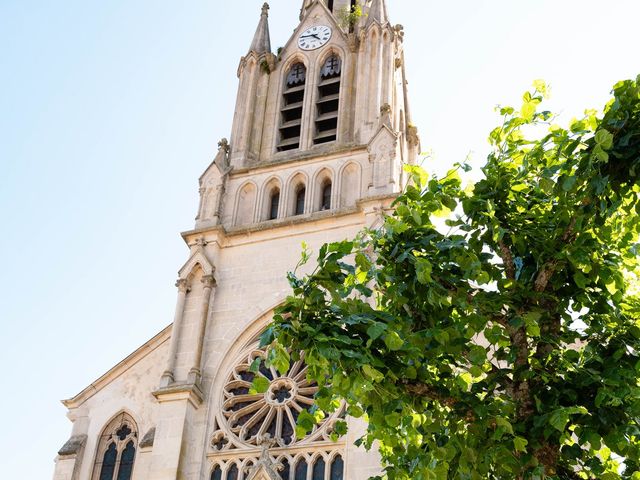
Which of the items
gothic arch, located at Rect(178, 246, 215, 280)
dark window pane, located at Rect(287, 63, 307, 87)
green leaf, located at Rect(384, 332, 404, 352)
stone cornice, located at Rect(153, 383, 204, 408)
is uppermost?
dark window pane, located at Rect(287, 63, 307, 87)

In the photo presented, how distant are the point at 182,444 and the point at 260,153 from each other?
8.80 meters

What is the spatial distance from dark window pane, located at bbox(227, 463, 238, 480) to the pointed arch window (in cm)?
234

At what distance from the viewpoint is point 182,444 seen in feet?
60.8

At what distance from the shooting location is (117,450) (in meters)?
20.0

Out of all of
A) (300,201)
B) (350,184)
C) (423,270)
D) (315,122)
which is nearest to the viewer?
(423,270)

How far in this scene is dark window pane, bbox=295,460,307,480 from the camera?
1780cm

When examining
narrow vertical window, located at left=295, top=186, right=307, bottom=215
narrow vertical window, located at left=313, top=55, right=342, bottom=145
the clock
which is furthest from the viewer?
the clock

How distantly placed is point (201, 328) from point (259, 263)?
2.01 metres

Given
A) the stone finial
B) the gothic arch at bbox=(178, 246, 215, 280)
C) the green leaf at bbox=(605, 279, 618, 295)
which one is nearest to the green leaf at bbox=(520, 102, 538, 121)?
the green leaf at bbox=(605, 279, 618, 295)

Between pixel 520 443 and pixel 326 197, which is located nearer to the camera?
pixel 520 443

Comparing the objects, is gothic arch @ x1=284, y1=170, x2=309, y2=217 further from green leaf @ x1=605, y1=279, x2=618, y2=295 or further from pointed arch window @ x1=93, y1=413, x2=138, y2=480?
green leaf @ x1=605, y1=279, x2=618, y2=295

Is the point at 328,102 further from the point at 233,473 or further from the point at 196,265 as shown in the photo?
the point at 233,473

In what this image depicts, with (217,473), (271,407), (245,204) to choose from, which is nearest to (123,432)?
(217,473)

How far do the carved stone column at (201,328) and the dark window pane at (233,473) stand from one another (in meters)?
1.94
